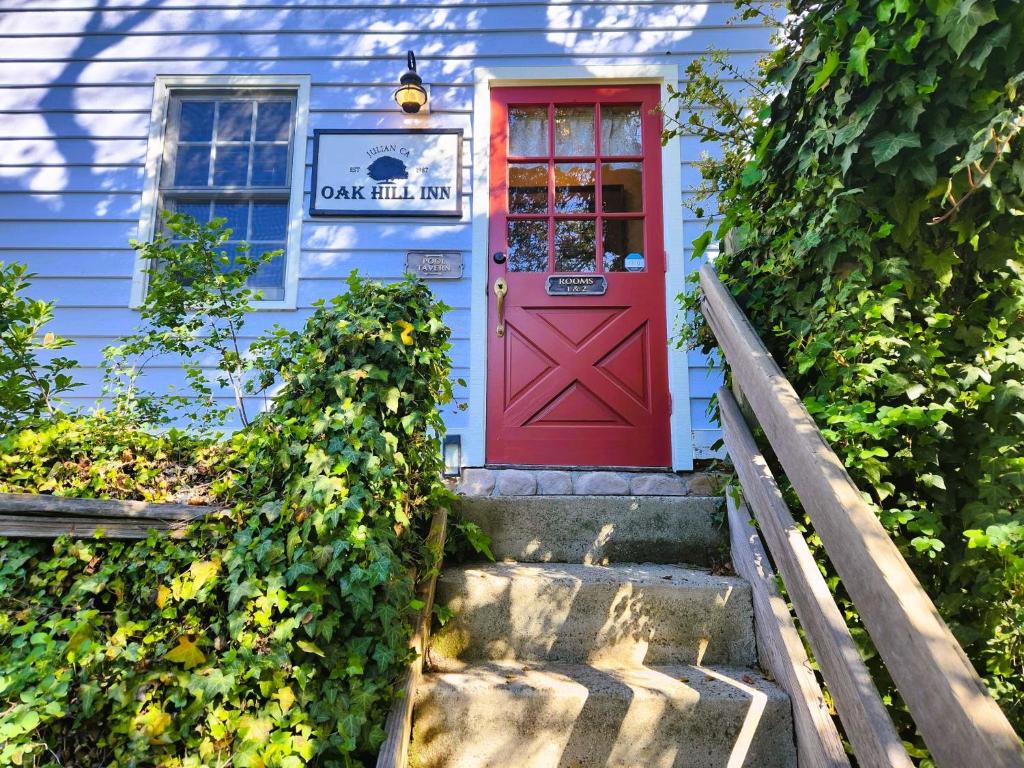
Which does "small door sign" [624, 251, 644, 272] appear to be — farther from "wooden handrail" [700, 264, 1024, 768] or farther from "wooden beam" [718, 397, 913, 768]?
"wooden handrail" [700, 264, 1024, 768]

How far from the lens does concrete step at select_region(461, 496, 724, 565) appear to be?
6.94 feet

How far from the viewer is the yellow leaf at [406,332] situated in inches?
66.3

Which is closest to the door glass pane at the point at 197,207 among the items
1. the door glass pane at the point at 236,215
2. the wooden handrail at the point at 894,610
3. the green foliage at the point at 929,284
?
the door glass pane at the point at 236,215

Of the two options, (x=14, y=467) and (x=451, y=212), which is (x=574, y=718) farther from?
(x=451, y=212)

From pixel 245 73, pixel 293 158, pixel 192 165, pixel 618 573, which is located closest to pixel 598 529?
pixel 618 573

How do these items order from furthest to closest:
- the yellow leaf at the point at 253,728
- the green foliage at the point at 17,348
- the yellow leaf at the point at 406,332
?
1. the green foliage at the point at 17,348
2. the yellow leaf at the point at 406,332
3. the yellow leaf at the point at 253,728

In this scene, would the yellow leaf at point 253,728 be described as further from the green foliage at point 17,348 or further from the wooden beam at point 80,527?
the green foliage at point 17,348

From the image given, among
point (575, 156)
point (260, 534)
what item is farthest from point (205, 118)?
point (260, 534)

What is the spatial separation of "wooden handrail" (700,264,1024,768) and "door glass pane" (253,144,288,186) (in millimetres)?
3103

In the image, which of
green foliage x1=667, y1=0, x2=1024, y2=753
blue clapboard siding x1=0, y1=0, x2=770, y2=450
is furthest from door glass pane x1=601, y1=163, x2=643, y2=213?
green foliage x1=667, y1=0, x2=1024, y2=753

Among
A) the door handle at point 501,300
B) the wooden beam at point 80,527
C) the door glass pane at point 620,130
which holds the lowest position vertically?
Result: the wooden beam at point 80,527

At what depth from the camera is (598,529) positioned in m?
2.13

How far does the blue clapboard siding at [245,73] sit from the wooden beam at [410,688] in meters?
1.63

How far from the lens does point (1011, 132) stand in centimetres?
117
